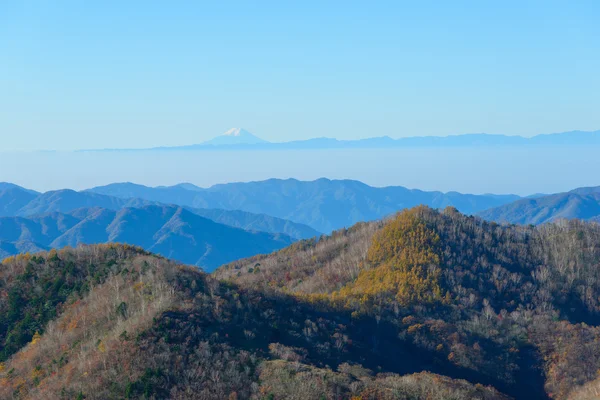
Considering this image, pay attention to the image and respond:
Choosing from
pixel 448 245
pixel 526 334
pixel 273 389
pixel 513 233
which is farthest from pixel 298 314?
pixel 513 233

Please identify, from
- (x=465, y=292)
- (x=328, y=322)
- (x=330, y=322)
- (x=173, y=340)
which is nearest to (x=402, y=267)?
(x=465, y=292)

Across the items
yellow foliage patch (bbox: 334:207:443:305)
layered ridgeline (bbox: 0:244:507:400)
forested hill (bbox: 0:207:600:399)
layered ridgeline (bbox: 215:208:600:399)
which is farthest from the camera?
yellow foliage patch (bbox: 334:207:443:305)

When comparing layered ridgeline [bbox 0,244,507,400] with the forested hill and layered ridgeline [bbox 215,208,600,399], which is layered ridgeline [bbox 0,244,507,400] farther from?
layered ridgeline [bbox 215,208,600,399]

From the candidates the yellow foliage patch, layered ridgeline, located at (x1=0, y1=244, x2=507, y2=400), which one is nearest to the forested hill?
layered ridgeline, located at (x1=0, y1=244, x2=507, y2=400)

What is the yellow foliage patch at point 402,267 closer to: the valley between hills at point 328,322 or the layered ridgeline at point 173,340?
the valley between hills at point 328,322

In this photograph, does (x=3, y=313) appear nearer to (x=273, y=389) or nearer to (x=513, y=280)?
(x=273, y=389)
